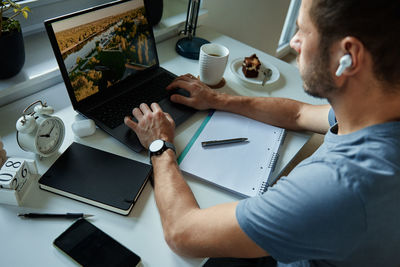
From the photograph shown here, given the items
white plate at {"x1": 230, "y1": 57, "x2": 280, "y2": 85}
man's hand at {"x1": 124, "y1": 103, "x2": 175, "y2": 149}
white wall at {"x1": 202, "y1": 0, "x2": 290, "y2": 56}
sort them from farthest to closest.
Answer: white wall at {"x1": 202, "y1": 0, "x2": 290, "y2": 56} → white plate at {"x1": 230, "y1": 57, "x2": 280, "y2": 85} → man's hand at {"x1": 124, "y1": 103, "x2": 175, "y2": 149}

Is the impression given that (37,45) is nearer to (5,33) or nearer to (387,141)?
(5,33)

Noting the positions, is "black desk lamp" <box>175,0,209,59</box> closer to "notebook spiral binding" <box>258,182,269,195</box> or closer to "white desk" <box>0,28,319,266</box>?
"white desk" <box>0,28,319,266</box>

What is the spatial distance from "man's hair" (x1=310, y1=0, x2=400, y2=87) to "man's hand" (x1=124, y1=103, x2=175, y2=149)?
495mm

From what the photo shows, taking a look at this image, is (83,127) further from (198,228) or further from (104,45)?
(198,228)

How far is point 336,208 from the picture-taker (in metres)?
0.55

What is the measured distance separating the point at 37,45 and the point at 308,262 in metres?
1.17

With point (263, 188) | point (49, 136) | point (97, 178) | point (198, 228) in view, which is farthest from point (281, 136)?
point (49, 136)

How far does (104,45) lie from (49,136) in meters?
0.35

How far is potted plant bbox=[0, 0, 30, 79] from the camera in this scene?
88 cm

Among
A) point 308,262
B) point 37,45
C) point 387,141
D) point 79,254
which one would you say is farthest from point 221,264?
point 37,45

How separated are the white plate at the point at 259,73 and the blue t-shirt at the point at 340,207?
25.6 inches

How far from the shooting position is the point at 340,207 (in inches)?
21.8

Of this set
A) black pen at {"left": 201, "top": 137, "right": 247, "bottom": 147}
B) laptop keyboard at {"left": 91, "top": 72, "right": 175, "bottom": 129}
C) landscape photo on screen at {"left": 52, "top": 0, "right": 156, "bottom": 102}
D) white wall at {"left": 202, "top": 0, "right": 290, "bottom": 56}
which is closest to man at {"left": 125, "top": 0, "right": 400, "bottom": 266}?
black pen at {"left": 201, "top": 137, "right": 247, "bottom": 147}

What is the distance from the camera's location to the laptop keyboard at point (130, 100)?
37.0 inches
